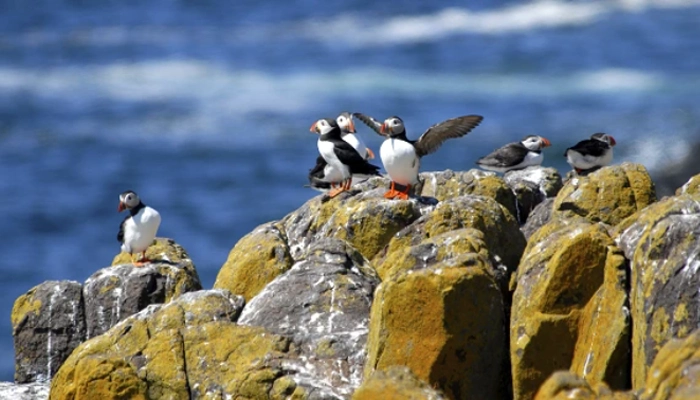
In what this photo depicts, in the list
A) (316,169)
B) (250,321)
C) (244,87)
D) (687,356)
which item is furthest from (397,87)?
(687,356)

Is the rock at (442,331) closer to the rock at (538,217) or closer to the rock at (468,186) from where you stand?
the rock at (538,217)

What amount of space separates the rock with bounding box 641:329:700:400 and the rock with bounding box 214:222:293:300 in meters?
5.12

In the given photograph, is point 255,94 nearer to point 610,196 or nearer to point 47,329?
point 47,329

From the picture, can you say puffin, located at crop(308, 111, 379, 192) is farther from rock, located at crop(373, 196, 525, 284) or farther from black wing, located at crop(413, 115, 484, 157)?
rock, located at crop(373, 196, 525, 284)

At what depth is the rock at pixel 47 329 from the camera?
40.0ft

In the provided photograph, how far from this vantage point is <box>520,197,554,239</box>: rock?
1251 cm

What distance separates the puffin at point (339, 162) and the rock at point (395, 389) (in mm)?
5615

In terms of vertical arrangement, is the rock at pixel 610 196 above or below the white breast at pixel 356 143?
below

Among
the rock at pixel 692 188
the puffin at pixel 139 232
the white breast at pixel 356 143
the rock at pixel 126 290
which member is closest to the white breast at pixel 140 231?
the puffin at pixel 139 232

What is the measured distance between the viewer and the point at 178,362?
32.1ft

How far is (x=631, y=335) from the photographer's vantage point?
8820mm

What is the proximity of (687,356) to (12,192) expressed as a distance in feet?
115

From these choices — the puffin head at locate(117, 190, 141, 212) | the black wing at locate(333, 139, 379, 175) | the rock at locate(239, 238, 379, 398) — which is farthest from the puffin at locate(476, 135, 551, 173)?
the rock at locate(239, 238, 379, 398)

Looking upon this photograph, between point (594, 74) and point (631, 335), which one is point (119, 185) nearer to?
point (594, 74)
